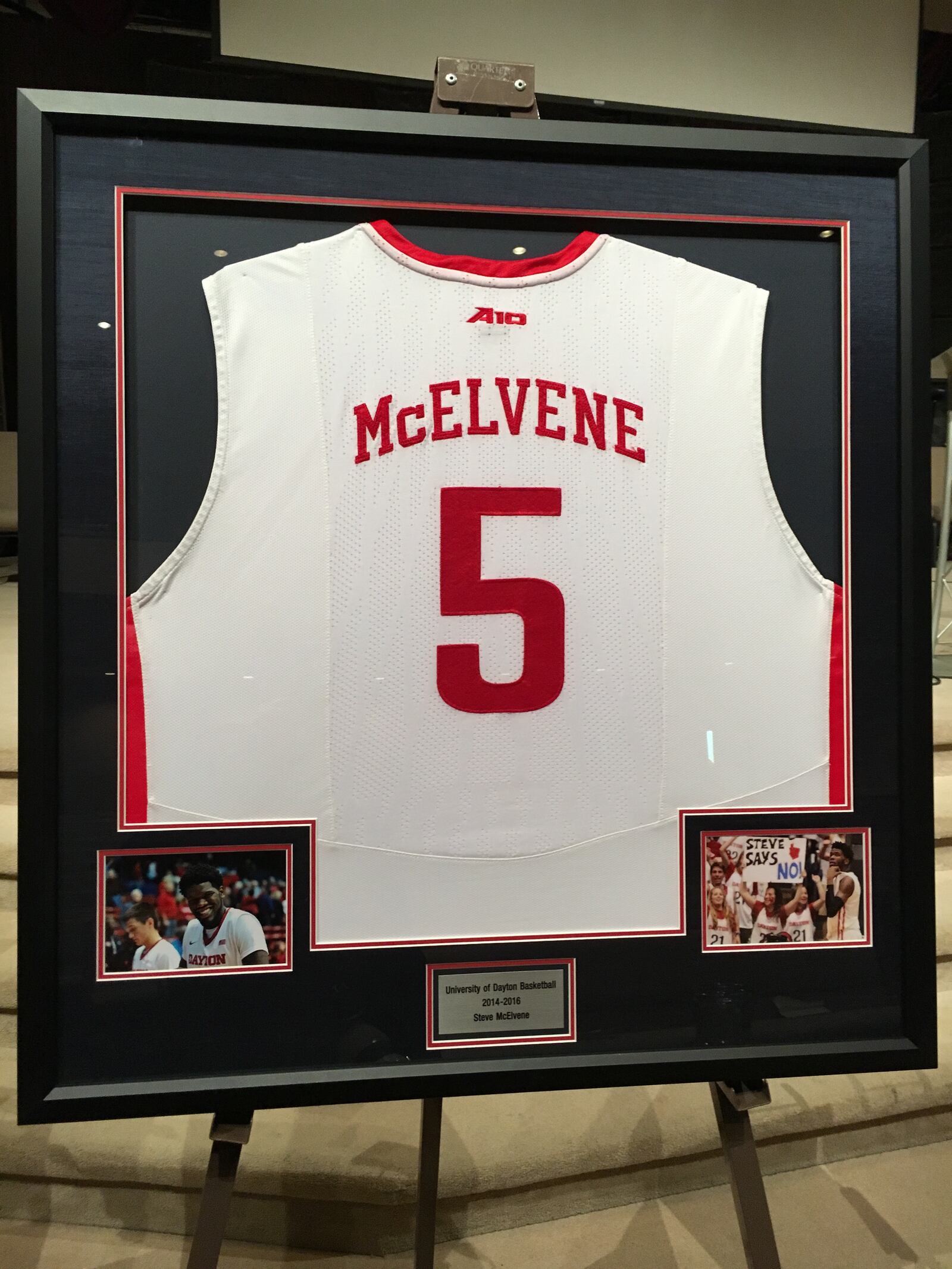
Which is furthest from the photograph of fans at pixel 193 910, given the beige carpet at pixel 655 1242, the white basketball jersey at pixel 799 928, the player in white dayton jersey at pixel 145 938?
the beige carpet at pixel 655 1242

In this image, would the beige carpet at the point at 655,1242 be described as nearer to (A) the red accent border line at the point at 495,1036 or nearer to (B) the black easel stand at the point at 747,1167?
(B) the black easel stand at the point at 747,1167

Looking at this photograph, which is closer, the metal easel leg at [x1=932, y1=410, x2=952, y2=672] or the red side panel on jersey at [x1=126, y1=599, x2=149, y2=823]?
the red side panel on jersey at [x1=126, y1=599, x2=149, y2=823]

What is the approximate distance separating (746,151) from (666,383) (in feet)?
0.75

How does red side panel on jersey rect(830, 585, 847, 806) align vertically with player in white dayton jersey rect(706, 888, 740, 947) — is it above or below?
above

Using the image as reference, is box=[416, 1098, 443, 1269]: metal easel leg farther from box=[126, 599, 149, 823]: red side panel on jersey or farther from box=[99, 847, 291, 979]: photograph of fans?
box=[126, 599, 149, 823]: red side panel on jersey

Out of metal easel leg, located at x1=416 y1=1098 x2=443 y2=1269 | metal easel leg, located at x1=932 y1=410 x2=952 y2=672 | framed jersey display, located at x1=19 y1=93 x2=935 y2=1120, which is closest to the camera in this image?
framed jersey display, located at x1=19 y1=93 x2=935 y2=1120

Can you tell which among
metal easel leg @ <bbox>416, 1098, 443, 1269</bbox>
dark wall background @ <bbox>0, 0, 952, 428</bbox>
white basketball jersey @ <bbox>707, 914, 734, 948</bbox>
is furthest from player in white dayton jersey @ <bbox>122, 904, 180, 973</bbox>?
A: dark wall background @ <bbox>0, 0, 952, 428</bbox>

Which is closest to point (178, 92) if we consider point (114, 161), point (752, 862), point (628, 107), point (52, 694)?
point (628, 107)

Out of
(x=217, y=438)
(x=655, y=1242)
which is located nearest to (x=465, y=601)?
(x=217, y=438)

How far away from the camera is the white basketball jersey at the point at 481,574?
0.80 metres

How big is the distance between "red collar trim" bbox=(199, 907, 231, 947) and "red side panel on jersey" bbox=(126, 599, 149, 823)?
0.11m

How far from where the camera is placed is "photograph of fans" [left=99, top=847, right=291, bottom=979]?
78cm

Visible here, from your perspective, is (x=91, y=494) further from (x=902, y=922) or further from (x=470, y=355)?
(x=902, y=922)

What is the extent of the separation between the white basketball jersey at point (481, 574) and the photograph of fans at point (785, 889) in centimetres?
5
